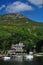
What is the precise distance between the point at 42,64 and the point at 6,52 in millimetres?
98621

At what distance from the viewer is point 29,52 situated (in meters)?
199

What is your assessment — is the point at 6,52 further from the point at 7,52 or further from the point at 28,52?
the point at 28,52

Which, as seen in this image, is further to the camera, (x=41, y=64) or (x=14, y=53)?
(x=14, y=53)

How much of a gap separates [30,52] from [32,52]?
250 centimetres

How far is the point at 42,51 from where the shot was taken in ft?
652

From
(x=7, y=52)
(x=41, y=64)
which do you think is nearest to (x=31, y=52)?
(x=7, y=52)

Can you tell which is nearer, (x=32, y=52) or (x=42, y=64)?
(x=42, y=64)

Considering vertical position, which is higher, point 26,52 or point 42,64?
point 26,52

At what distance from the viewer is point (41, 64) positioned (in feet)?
334

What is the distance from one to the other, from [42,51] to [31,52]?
7.89 m

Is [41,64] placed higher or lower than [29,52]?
lower

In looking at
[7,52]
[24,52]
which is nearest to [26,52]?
[24,52]

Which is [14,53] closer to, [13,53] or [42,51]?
[13,53]

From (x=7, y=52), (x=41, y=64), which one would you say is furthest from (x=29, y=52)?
(x=41, y=64)
